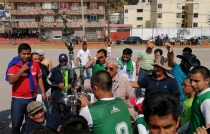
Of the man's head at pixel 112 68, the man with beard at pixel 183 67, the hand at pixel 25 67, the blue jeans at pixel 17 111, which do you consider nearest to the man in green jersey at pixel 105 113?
the man's head at pixel 112 68

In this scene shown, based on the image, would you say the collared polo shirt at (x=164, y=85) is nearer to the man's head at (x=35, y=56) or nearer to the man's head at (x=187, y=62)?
the man's head at (x=187, y=62)

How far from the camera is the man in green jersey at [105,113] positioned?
2631 mm

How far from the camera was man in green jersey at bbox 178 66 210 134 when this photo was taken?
110 inches

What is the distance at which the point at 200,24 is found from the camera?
63562 mm

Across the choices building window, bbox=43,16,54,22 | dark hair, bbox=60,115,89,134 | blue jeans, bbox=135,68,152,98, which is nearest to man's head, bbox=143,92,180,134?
dark hair, bbox=60,115,89,134

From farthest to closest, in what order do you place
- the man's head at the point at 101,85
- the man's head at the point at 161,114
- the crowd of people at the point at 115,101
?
the man's head at the point at 101,85, the crowd of people at the point at 115,101, the man's head at the point at 161,114

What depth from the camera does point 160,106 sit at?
189 cm

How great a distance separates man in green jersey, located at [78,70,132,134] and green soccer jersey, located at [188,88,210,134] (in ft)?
2.64

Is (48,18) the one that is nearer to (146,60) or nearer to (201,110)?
(146,60)

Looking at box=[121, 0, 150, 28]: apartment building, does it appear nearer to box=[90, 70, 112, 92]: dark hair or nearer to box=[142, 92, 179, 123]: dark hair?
box=[90, 70, 112, 92]: dark hair

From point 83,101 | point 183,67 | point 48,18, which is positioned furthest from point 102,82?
point 48,18

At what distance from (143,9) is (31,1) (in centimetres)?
2917

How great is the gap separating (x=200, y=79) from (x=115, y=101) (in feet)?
3.84

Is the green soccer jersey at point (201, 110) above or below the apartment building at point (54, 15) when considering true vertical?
below
